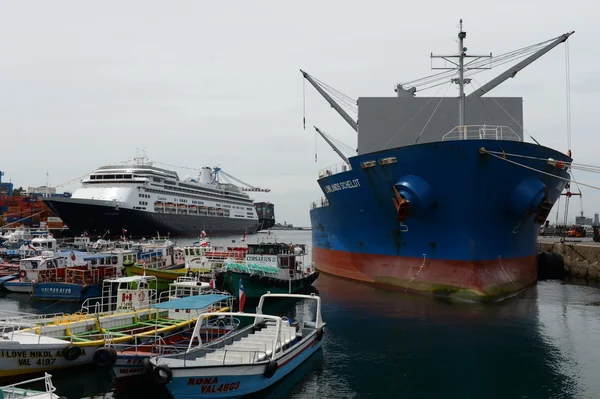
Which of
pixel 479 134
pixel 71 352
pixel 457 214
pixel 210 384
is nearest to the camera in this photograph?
pixel 210 384

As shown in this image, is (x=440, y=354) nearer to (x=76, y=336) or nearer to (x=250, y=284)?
(x=250, y=284)

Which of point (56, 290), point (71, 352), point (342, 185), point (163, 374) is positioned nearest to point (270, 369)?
point (163, 374)

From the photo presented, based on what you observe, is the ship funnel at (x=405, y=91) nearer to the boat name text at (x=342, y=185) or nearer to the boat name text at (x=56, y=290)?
the boat name text at (x=342, y=185)

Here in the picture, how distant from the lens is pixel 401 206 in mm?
26734

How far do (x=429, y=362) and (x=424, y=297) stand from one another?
11.8 metres

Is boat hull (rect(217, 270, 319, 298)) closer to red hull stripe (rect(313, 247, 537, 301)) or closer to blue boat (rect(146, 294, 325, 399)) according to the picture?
red hull stripe (rect(313, 247, 537, 301))

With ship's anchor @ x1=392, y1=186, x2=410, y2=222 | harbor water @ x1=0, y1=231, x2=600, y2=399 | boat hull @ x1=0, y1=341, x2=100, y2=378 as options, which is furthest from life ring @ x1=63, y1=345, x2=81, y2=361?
ship's anchor @ x1=392, y1=186, x2=410, y2=222

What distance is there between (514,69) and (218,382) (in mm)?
29730

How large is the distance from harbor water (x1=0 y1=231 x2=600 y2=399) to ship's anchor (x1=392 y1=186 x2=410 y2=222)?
503cm

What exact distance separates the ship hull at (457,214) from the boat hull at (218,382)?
52.7 ft

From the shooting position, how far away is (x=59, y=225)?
10594cm

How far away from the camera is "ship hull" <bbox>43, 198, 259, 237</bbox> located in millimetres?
81750

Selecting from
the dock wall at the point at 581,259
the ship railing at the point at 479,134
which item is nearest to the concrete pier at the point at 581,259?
the dock wall at the point at 581,259

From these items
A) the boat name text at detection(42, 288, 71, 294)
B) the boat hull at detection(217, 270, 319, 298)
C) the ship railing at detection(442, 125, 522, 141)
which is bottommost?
the boat name text at detection(42, 288, 71, 294)
